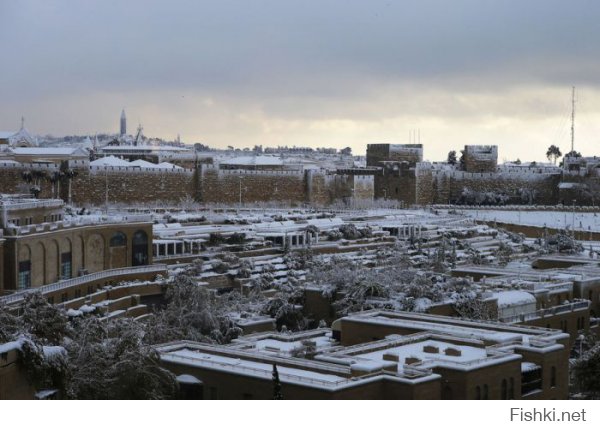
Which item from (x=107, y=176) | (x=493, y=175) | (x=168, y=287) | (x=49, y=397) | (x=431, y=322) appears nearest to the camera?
(x=49, y=397)

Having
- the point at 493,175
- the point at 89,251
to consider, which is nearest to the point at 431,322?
the point at 89,251

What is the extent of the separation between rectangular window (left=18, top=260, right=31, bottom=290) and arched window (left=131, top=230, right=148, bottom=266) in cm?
350

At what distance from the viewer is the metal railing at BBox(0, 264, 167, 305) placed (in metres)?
16.6

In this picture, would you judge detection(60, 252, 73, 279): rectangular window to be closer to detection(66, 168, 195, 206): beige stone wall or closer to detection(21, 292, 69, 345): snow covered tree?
detection(21, 292, 69, 345): snow covered tree

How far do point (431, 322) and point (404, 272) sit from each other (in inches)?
242

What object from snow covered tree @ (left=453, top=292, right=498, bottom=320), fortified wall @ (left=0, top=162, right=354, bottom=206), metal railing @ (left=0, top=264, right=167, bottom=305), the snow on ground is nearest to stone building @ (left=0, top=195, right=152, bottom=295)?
metal railing @ (left=0, top=264, right=167, bottom=305)

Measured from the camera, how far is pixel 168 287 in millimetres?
20094

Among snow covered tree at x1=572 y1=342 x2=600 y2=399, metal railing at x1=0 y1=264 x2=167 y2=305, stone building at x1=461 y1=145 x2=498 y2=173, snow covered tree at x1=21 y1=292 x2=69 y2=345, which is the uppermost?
stone building at x1=461 y1=145 x2=498 y2=173

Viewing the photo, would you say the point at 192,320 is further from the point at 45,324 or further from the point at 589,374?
the point at 589,374

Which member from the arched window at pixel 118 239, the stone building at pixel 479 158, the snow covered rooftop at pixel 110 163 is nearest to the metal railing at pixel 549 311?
the arched window at pixel 118 239

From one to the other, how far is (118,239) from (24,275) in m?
3.54

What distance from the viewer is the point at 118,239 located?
2164 centimetres

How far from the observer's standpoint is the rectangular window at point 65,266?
64.6 ft

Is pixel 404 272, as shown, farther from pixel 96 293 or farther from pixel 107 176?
pixel 107 176
